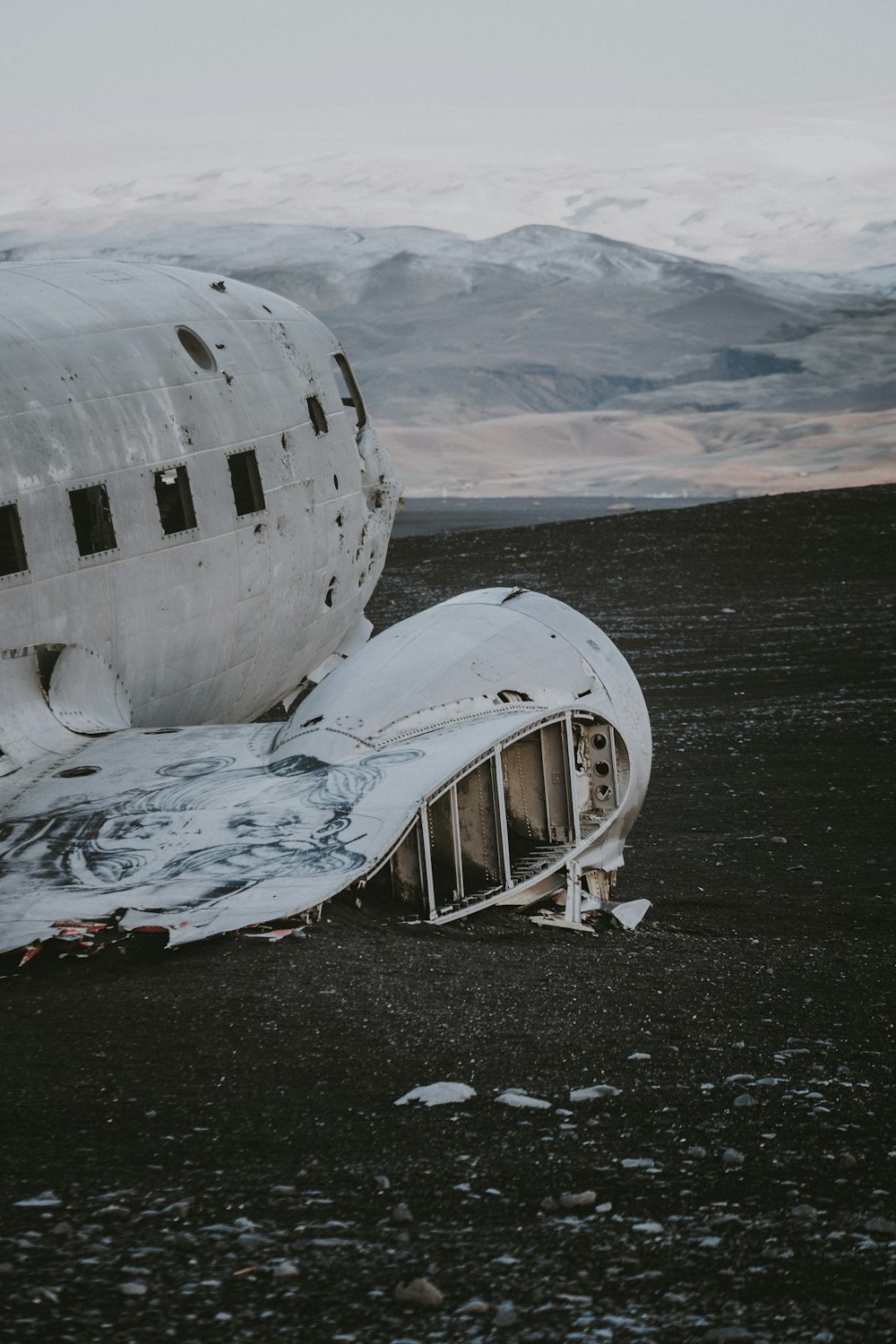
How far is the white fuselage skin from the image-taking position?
10.5 metres

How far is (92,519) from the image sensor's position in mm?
10914

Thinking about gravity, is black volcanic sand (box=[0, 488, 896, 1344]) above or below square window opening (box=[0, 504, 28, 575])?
below

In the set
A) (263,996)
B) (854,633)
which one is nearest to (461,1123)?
(263,996)

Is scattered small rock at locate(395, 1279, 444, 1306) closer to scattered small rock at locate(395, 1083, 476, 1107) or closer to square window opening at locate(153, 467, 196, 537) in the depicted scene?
scattered small rock at locate(395, 1083, 476, 1107)

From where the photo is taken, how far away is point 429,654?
10641mm

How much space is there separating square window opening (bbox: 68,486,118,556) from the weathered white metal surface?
1481 millimetres

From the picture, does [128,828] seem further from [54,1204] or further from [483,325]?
[483,325]

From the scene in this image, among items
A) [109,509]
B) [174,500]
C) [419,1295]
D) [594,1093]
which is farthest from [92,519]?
[419,1295]

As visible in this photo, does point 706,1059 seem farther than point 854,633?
No

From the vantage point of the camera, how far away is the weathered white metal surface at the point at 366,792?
8523 millimetres

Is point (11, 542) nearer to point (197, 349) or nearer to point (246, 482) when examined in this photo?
point (246, 482)

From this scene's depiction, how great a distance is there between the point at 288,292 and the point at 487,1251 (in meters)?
96.8

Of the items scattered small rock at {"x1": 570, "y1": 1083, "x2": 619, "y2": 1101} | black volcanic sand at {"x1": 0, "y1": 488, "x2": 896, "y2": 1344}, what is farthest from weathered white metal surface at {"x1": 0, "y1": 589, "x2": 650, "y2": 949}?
scattered small rock at {"x1": 570, "y1": 1083, "x2": 619, "y2": 1101}

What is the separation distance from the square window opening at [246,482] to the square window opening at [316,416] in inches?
56.9
